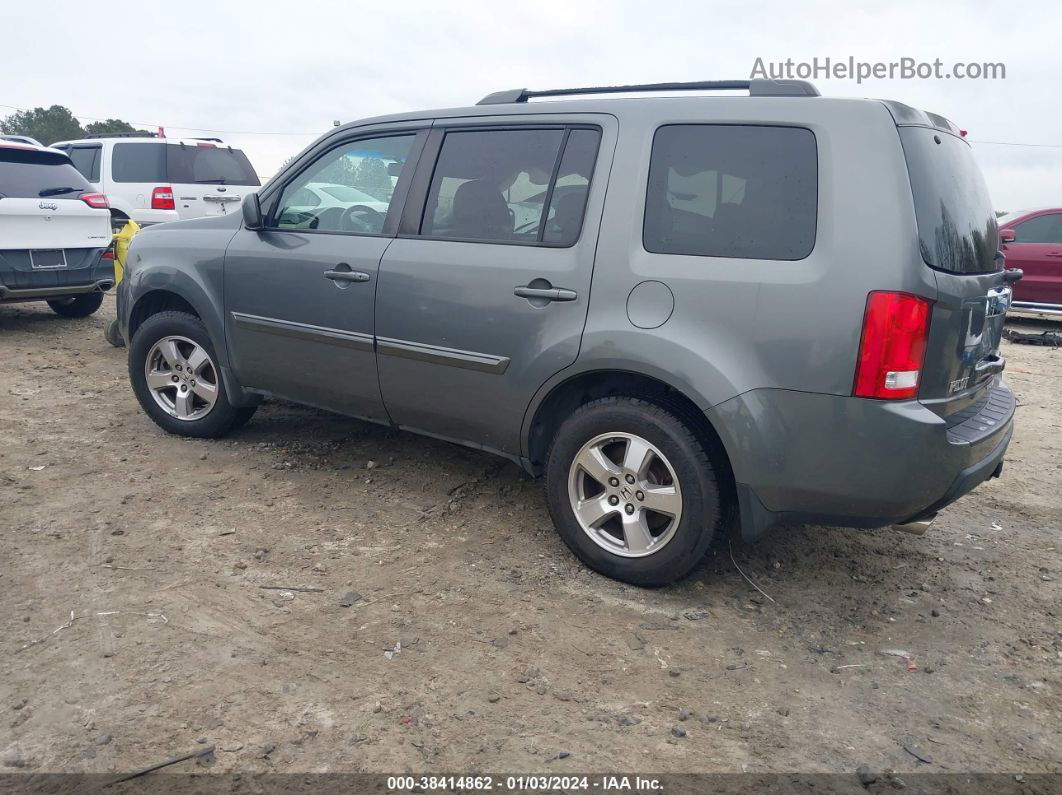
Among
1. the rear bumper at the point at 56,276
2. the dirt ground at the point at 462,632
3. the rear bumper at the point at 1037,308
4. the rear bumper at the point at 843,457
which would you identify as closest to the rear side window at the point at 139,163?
the rear bumper at the point at 56,276

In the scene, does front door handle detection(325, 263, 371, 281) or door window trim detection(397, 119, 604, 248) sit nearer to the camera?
door window trim detection(397, 119, 604, 248)

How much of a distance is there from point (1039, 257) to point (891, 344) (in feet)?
31.0

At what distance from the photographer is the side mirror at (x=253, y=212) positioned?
4.36 metres

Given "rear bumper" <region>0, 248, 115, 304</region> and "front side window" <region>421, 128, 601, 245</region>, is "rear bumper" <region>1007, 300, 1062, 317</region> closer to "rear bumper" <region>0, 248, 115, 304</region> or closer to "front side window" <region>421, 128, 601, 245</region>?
"front side window" <region>421, 128, 601, 245</region>

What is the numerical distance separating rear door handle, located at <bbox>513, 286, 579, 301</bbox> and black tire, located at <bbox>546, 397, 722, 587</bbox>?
0.44 meters

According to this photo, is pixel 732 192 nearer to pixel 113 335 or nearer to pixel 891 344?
pixel 891 344

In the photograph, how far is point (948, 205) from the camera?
2941mm

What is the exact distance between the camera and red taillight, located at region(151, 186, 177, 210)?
35.2 feet

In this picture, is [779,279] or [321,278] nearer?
[779,279]

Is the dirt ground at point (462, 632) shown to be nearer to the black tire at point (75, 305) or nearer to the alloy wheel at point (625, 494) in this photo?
the alloy wheel at point (625, 494)

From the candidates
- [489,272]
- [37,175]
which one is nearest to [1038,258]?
[489,272]

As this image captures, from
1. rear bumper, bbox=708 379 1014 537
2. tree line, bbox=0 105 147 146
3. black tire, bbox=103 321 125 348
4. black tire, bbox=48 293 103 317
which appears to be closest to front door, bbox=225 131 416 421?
rear bumper, bbox=708 379 1014 537

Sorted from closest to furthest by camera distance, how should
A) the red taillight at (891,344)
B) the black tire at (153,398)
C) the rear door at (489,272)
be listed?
the red taillight at (891,344) → the rear door at (489,272) → the black tire at (153,398)

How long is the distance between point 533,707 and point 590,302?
1515 mm
